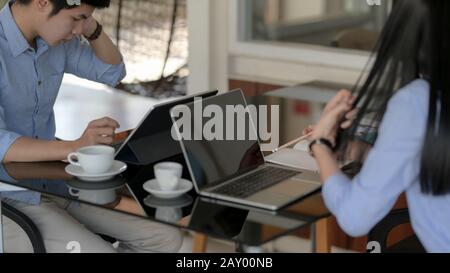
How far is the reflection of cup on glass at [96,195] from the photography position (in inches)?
63.7

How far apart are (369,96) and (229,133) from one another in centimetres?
42

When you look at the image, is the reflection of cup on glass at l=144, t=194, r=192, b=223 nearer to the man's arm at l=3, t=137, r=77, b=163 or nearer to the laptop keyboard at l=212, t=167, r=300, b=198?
the laptop keyboard at l=212, t=167, r=300, b=198

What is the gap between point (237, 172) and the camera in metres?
1.73

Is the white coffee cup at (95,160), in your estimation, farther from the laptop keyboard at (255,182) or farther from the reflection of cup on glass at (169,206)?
the laptop keyboard at (255,182)

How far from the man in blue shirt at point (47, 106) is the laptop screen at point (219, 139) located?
10.4 inches

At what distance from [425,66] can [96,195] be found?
71cm

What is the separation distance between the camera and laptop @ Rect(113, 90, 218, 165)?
180 centimetres

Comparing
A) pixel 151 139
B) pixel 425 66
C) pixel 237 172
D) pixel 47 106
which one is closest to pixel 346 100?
pixel 425 66

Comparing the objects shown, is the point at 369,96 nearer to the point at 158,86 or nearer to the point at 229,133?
the point at 229,133

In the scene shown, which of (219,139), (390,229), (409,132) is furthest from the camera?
(390,229)

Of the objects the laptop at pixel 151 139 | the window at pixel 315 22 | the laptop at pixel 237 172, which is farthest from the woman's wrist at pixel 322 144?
the window at pixel 315 22

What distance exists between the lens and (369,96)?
1.45 metres

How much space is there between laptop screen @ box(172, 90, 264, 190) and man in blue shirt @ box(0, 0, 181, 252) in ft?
0.86

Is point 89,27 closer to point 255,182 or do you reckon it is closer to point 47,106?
point 47,106
